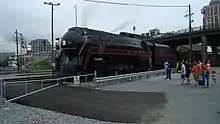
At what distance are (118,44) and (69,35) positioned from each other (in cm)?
530

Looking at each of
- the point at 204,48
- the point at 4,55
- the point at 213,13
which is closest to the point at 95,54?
the point at 204,48

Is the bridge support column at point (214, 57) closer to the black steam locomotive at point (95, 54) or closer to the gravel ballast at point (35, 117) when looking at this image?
the black steam locomotive at point (95, 54)

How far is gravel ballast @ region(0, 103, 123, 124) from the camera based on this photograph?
30.8 feet

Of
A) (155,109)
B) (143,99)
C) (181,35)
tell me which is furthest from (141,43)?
(181,35)

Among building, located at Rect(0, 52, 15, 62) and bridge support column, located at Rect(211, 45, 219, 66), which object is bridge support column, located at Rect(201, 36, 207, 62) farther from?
building, located at Rect(0, 52, 15, 62)

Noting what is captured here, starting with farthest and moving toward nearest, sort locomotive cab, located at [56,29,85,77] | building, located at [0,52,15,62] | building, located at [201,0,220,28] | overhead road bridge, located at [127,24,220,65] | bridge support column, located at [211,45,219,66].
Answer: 1. building, located at [0,52,15,62]
2. building, located at [201,0,220,28]
3. bridge support column, located at [211,45,219,66]
4. overhead road bridge, located at [127,24,220,65]
5. locomotive cab, located at [56,29,85,77]

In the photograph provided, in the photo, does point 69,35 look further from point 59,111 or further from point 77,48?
point 59,111

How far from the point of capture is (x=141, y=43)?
3438 cm

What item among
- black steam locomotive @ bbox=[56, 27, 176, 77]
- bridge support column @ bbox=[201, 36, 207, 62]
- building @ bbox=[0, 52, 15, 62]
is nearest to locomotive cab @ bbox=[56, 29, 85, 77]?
black steam locomotive @ bbox=[56, 27, 176, 77]

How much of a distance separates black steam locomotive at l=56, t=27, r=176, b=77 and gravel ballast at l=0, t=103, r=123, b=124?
1181cm

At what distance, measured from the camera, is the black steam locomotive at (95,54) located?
23.6m

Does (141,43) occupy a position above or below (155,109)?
above

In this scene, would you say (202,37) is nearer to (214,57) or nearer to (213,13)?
(214,57)

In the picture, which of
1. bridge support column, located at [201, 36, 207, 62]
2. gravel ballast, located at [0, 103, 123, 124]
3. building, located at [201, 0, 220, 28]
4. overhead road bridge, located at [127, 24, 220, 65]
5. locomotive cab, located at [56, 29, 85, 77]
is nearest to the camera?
gravel ballast, located at [0, 103, 123, 124]
